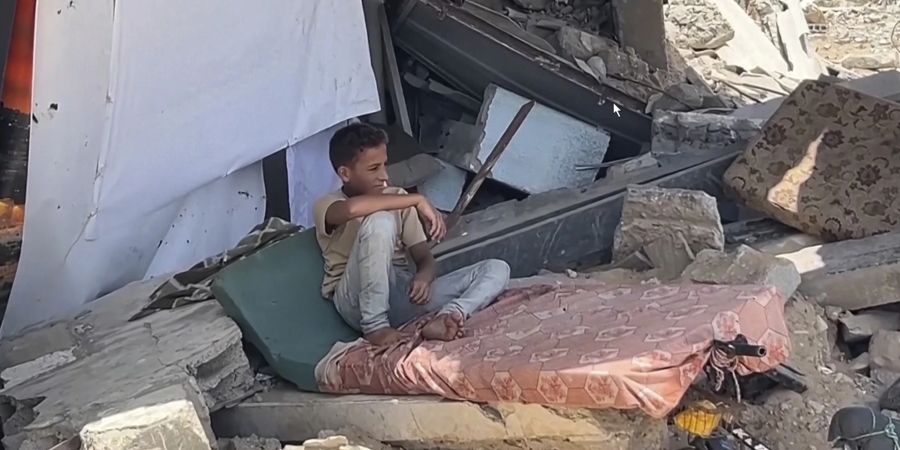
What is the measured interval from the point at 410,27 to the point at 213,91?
2130 millimetres

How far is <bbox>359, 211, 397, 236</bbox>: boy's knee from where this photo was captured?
385 centimetres

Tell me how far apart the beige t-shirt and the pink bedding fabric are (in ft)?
1.20

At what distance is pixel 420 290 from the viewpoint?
12.9 feet

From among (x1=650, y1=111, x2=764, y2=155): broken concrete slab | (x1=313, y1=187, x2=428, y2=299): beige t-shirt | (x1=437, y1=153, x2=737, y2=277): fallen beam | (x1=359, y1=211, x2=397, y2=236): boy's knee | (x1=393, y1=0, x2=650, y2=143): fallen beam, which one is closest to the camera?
(x1=359, y1=211, x2=397, y2=236): boy's knee

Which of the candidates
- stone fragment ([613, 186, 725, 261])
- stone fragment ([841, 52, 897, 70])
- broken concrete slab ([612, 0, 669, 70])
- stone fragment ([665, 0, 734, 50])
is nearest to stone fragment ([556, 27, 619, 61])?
broken concrete slab ([612, 0, 669, 70])

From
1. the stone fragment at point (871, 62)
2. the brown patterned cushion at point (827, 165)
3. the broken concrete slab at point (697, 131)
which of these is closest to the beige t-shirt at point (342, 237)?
the brown patterned cushion at point (827, 165)

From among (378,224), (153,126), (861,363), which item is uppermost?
(153,126)

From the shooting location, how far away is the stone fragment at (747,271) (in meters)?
4.09

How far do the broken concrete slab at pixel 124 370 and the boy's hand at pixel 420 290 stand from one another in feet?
2.11

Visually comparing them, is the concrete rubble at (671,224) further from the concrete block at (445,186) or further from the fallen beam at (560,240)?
the concrete block at (445,186)

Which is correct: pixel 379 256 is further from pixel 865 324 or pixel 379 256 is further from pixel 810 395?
pixel 865 324

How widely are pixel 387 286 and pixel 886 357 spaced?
186 centimetres

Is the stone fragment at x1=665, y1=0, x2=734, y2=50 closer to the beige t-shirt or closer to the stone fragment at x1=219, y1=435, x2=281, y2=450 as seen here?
the beige t-shirt

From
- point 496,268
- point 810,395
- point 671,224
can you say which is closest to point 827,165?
point 671,224
